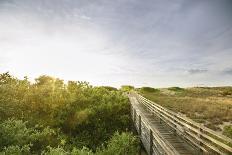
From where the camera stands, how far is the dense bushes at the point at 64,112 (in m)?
23.9

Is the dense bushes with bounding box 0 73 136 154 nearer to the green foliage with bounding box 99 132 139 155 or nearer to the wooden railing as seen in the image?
the green foliage with bounding box 99 132 139 155

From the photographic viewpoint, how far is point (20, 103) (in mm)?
27688

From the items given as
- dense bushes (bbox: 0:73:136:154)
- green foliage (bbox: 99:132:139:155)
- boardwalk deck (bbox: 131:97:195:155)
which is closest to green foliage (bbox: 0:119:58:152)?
dense bushes (bbox: 0:73:136:154)

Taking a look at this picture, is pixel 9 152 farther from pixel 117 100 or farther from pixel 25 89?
pixel 117 100

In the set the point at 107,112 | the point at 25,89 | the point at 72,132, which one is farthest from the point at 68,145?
the point at 25,89

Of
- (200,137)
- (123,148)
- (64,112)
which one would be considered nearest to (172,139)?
(200,137)

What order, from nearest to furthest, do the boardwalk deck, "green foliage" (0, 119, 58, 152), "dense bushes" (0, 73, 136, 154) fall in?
the boardwalk deck → "green foliage" (0, 119, 58, 152) → "dense bushes" (0, 73, 136, 154)

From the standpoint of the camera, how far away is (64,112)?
27.7 meters

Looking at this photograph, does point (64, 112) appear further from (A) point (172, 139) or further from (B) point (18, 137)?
(A) point (172, 139)

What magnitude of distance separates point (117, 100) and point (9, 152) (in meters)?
18.8

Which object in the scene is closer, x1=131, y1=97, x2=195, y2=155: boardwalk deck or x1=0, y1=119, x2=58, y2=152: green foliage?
x1=131, y1=97, x2=195, y2=155: boardwalk deck

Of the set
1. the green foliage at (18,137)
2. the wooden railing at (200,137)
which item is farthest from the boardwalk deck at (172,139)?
the green foliage at (18,137)

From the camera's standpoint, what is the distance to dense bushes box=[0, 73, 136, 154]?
23.9m

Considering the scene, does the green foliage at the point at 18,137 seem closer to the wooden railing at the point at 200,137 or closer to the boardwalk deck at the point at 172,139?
the boardwalk deck at the point at 172,139
